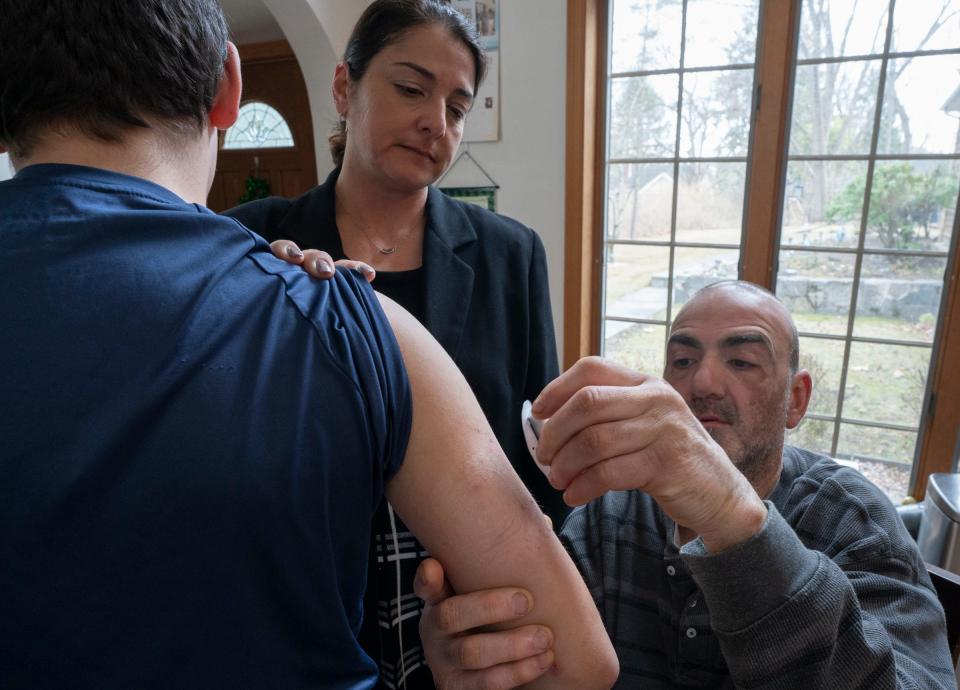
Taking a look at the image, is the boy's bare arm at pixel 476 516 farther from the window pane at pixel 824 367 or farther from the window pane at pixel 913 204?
the window pane at pixel 913 204

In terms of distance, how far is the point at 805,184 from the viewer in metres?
2.83

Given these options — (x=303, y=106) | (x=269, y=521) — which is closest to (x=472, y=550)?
(x=269, y=521)

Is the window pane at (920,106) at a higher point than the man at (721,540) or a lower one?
higher

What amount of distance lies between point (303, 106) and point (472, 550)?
13.8 feet

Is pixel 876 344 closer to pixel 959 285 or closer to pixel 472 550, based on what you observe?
pixel 959 285

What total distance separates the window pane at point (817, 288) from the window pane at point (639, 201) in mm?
603

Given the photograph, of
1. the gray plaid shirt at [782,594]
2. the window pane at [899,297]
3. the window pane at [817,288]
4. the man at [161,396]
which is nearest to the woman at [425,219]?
the gray plaid shirt at [782,594]

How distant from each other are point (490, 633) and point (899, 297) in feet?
9.30

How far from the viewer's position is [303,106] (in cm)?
425

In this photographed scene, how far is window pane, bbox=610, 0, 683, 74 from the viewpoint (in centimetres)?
295

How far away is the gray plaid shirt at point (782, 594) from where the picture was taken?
76cm

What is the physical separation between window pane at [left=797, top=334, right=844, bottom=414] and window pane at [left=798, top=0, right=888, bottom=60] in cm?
127

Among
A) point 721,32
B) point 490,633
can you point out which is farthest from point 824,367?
point 490,633

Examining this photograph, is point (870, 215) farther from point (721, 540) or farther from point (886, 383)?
point (721, 540)
